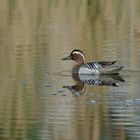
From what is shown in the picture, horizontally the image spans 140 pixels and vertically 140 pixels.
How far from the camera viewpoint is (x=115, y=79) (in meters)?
13.2

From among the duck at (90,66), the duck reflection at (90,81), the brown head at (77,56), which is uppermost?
the brown head at (77,56)

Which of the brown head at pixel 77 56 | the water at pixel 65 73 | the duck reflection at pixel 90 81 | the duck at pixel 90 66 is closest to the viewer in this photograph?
the water at pixel 65 73

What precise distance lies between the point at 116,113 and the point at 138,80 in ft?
8.70

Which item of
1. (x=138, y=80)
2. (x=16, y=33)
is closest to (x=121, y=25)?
(x=16, y=33)

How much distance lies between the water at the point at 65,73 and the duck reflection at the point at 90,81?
0.01m

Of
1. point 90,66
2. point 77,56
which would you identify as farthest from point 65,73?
point 77,56

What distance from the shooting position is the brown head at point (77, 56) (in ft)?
47.9

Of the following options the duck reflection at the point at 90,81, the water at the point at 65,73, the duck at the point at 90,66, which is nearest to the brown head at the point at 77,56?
the duck at the point at 90,66

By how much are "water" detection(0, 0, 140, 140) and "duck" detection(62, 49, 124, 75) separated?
0.49ft

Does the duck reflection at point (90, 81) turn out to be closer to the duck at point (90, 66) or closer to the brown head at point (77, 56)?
the duck at point (90, 66)

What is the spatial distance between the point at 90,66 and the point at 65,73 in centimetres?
43

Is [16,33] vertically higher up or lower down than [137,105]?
higher up

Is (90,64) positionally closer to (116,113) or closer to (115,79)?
(115,79)

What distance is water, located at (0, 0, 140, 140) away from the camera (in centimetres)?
954
